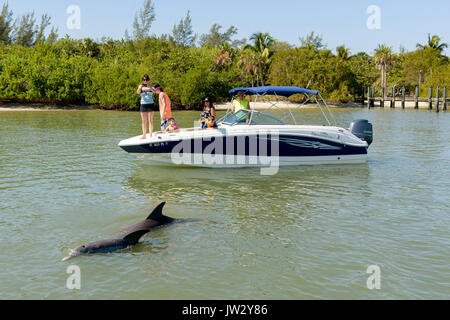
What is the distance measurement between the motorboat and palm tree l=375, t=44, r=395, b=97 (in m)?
76.7

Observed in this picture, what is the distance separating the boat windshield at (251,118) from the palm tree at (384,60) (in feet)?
256

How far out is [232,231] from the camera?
7.63 m

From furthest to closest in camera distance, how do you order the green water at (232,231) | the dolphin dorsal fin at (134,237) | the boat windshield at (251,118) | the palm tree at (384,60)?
the palm tree at (384,60)
the boat windshield at (251,118)
the dolphin dorsal fin at (134,237)
the green water at (232,231)

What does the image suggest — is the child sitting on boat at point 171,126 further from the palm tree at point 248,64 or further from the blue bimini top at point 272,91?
the palm tree at point 248,64

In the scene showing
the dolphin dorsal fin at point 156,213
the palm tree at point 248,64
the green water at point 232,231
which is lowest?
the green water at point 232,231

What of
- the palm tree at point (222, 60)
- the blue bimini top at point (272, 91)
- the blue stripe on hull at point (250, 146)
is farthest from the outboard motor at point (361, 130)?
the palm tree at point (222, 60)

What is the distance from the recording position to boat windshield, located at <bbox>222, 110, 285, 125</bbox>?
12.7 meters

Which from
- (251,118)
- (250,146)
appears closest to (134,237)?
(250,146)

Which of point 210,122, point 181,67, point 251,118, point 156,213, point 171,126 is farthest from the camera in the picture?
point 181,67

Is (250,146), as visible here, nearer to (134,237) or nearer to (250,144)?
(250,144)

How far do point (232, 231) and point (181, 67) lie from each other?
6156 cm

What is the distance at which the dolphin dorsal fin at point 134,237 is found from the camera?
6.72 m

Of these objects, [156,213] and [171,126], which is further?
[171,126]

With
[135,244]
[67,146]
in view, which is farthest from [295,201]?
[67,146]
